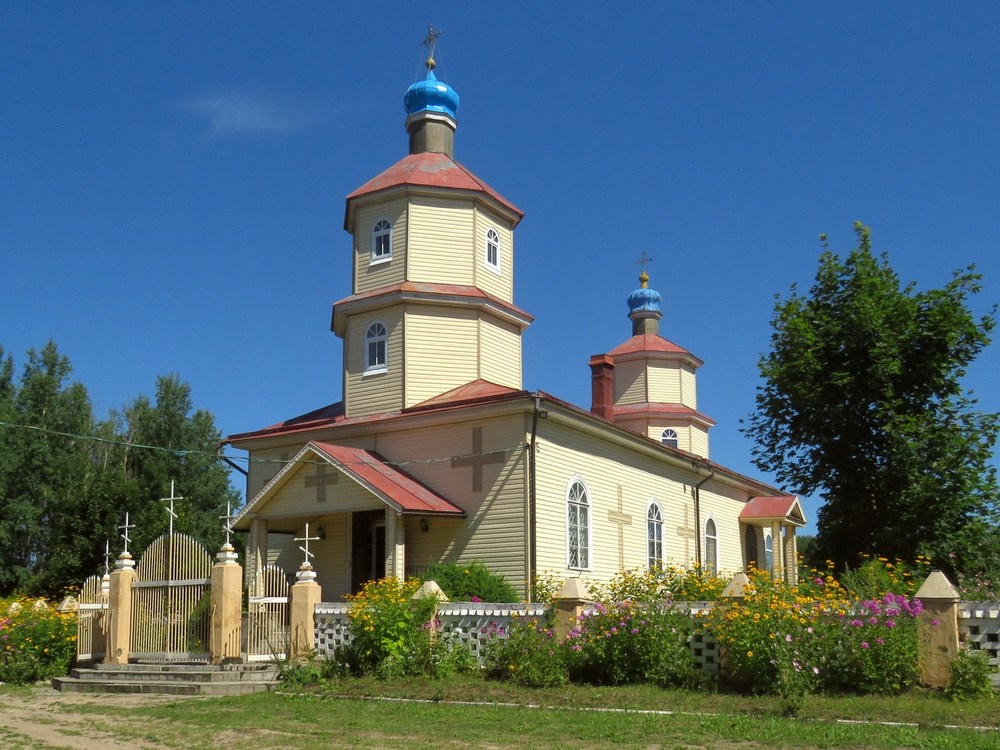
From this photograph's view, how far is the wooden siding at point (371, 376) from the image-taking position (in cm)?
2394

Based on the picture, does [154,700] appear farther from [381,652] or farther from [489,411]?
[489,411]

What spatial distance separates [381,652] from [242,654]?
237cm

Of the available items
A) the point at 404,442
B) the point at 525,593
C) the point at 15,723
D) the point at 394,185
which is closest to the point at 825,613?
the point at 525,593

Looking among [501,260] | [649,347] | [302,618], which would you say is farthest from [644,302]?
[302,618]

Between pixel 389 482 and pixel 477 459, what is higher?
pixel 477 459

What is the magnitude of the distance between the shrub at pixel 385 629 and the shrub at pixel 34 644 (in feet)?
19.7

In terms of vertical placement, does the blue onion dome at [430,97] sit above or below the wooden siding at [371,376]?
above

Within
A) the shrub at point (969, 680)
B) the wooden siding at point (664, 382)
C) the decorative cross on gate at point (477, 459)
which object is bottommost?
the shrub at point (969, 680)

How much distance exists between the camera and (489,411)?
2150cm

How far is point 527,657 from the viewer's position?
14.4 metres

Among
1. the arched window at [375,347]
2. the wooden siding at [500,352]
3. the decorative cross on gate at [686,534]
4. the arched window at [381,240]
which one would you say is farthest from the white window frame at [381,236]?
the decorative cross on gate at [686,534]

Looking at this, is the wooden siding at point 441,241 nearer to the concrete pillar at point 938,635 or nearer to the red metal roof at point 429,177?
the red metal roof at point 429,177

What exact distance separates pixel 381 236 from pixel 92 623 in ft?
36.9

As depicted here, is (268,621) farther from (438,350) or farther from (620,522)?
(620,522)
